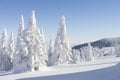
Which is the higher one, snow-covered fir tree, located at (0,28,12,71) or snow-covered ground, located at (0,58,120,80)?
snow-covered fir tree, located at (0,28,12,71)

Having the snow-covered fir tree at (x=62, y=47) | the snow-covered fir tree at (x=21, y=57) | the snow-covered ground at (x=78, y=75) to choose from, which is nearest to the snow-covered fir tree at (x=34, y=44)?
the snow-covered fir tree at (x=21, y=57)

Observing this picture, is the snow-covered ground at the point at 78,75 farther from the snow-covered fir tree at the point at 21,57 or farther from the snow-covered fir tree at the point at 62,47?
the snow-covered fir tree at the point at 62,47

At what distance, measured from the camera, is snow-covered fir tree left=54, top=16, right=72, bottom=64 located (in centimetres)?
6181

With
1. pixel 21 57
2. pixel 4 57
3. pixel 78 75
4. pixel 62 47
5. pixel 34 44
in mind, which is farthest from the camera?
pixel 4 57

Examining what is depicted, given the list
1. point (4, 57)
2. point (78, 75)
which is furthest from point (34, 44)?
point (4, 57)

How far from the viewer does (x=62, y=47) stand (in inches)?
2445

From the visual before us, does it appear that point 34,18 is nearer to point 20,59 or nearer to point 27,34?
point 27,34

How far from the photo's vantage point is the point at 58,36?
2490 inches

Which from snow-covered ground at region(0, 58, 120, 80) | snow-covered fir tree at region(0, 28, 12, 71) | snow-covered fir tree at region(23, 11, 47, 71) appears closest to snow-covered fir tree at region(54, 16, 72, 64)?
snow-covered fir tree at region(0, 28, 12, 71)

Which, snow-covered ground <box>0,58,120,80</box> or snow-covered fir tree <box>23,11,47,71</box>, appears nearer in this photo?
snow-covered ground <box>0,58,120,80</box>

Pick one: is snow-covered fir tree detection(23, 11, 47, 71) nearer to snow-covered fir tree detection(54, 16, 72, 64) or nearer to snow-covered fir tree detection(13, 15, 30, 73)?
snow-covered fir tree detection(13, 15, 30, 73)

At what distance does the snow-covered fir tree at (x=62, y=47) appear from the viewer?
61812 millimetres

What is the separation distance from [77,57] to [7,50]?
48.3 meters

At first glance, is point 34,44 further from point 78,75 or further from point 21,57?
point 78,75
